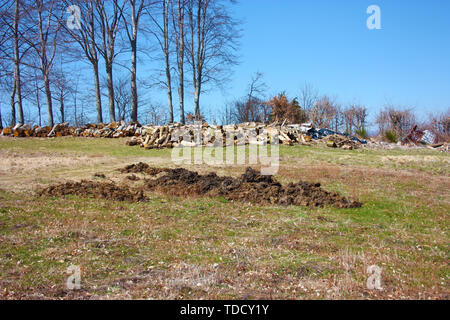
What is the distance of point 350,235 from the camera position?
6.10 metres

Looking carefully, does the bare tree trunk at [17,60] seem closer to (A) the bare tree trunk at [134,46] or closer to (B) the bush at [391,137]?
(A) the bare tree trunk at [134,46]

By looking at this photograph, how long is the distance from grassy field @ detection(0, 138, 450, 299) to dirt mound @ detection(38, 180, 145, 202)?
371mm

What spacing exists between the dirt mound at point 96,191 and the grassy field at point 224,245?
37cm

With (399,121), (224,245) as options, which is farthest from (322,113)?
(224,245)

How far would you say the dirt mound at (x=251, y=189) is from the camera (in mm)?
8344

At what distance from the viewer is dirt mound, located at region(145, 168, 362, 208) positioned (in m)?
8.34

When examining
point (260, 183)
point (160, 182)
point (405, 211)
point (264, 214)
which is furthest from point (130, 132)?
point (405, 211)

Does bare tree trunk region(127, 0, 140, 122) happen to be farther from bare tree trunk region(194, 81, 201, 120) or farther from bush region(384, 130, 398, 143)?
bush region(384, 130, 398, 143)

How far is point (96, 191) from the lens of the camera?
29.2 ft

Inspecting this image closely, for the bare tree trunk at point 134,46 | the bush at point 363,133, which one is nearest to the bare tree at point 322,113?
the bush at point 363,133

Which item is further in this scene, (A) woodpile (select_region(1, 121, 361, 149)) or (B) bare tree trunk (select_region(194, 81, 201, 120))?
(B) bare tree trunk (select_region(194, 81, 201, 120))

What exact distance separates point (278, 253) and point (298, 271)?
0.66 m

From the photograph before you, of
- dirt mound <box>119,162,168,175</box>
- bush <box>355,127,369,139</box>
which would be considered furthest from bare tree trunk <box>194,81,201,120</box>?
dirt mound <box>119,162,168,175</box>
